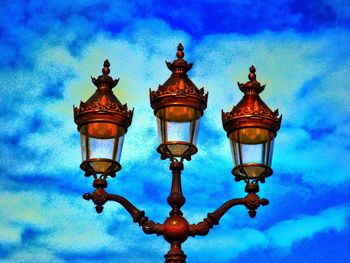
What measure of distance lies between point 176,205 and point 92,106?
5.87ft

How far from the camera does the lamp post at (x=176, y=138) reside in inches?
682

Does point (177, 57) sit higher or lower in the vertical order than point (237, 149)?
higher

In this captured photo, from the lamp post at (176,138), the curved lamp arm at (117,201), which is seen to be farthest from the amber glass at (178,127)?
the curved lamp arm at (117,201)

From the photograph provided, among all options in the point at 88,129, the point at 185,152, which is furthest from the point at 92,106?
the point at 185,152

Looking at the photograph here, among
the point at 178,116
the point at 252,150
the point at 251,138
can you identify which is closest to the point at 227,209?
the point at 252,150

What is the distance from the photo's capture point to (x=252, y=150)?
58.4 ft

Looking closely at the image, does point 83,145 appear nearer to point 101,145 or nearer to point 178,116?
point 101,145

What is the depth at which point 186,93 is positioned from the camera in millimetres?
17406

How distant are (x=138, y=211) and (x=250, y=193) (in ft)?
5.17

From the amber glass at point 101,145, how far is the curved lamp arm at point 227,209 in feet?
4.76

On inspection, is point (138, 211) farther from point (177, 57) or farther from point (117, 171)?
point (177, 57)

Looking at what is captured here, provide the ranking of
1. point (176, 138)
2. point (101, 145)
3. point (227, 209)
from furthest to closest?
point (227, 209) < point (101, 145) < point (176, 138)

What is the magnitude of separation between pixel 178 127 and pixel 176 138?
0.16 meters

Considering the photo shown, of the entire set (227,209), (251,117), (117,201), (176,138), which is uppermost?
(251,117)
